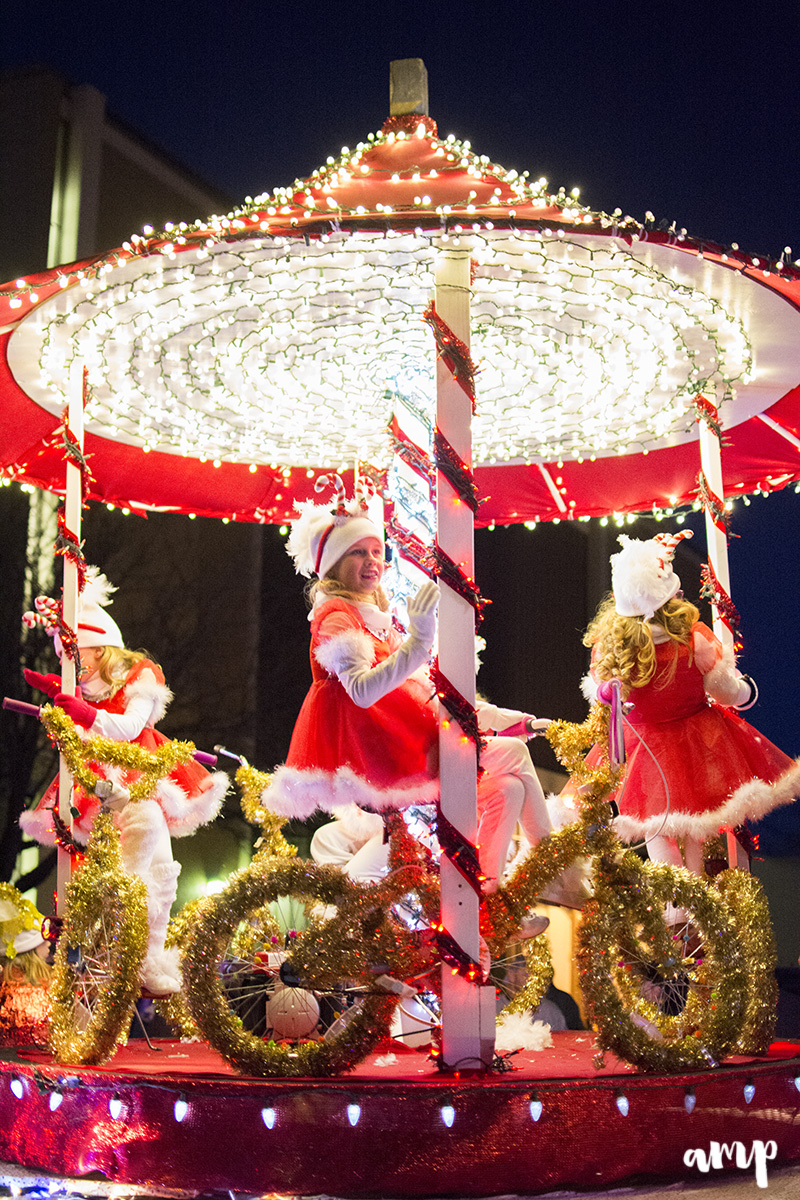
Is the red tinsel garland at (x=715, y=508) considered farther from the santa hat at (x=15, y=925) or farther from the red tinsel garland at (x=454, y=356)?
the santa hat at (x=15, y=925)

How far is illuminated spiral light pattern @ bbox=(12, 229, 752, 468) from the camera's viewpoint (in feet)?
15.4

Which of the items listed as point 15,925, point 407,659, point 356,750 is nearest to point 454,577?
point 407,659

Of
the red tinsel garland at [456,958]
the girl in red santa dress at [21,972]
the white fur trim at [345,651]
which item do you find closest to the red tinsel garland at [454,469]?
the white fur trim at [345,651]

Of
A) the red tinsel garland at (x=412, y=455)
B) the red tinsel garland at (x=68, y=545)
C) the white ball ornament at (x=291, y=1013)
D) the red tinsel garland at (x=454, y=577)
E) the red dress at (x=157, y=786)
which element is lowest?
the white ball ornament at (x=291, y=1013)

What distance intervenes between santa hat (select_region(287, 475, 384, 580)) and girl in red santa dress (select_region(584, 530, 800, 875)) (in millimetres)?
1507

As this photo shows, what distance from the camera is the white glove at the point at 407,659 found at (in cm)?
405

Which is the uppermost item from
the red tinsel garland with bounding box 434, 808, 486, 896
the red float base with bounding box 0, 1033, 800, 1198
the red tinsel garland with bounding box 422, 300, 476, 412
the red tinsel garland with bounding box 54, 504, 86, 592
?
the red tinsel garland with bounding box 422, 300, 476, 412

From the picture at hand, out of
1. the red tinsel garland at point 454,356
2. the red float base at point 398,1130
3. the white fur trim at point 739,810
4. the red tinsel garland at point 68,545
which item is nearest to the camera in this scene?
the red float base at point 398,1130

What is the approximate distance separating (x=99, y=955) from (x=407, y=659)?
65.1 inches

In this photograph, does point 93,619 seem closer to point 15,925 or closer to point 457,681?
point 15,925

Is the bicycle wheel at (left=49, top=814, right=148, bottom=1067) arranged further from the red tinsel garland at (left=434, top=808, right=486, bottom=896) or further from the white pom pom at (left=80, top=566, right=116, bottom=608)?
the white pom pom at (left=80, top=566, right=116, bottom=608)

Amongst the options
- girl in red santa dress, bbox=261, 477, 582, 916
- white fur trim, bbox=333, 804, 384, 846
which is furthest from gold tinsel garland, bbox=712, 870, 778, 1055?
white fur trim, bbox=333, 804, 384, 846

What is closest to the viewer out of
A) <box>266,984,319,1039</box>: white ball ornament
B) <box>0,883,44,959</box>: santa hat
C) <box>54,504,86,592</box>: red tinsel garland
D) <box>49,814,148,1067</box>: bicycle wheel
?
<box>49,814,148,1067</box>: bicycle wheel

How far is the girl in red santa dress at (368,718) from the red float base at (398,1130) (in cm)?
96
